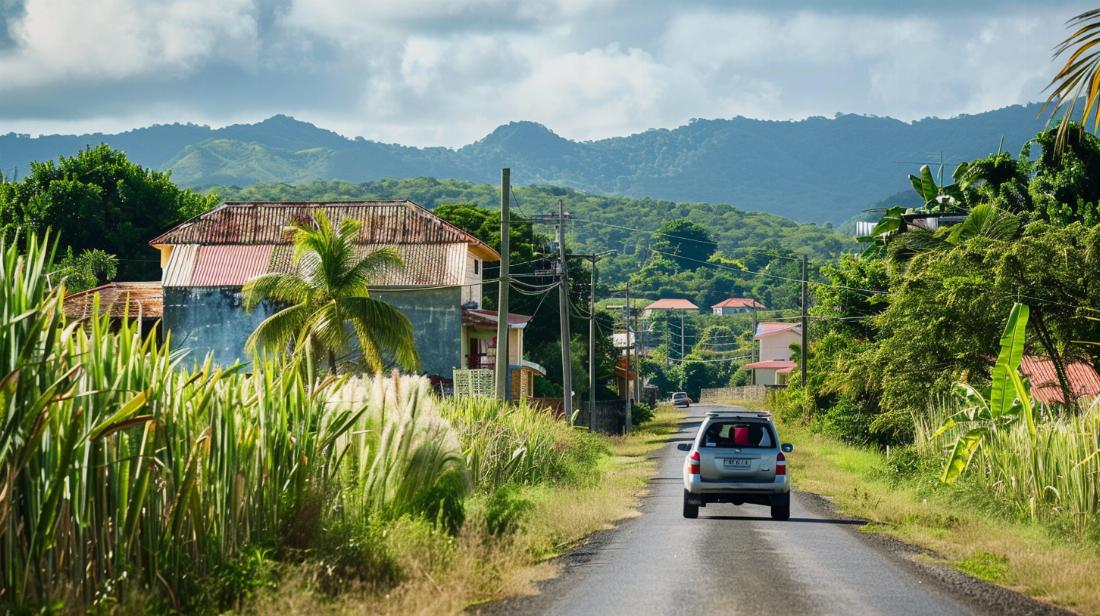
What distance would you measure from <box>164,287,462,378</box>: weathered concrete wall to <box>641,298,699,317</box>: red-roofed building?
368 feet

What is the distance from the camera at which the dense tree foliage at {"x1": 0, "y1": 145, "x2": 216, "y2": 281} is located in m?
69.3

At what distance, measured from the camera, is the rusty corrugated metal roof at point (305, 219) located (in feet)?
172

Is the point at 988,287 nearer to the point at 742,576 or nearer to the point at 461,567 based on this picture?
the point at 742,576

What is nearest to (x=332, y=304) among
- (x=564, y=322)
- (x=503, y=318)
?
(x=503, y=318)

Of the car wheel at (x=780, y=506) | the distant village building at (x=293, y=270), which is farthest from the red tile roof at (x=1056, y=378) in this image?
the distant village building at (x=293, y=270)

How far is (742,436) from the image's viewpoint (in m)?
22.8

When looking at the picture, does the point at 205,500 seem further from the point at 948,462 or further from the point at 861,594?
the point at 948,462

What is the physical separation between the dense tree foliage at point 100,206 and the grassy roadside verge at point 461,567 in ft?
168

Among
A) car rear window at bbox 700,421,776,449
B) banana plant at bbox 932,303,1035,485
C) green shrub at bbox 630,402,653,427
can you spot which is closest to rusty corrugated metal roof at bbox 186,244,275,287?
green shrub at bbox 630,402,653,427

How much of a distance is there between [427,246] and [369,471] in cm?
3614

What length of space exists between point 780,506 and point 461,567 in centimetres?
915

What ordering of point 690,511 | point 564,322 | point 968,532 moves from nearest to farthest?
point 968,532
point 690,511
point 564,322

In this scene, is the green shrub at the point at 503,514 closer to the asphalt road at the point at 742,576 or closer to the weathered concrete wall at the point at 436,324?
the asphalt road at the point at 742,576

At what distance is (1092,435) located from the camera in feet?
62.1
